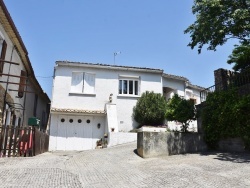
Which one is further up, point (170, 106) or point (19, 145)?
point (170, 106)

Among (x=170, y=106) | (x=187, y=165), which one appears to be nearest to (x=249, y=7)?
(x=170, y=106)

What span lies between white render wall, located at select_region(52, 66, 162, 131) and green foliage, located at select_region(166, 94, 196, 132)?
813 cm

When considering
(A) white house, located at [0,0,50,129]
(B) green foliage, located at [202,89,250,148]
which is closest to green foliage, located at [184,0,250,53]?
(B) green foliage, located at [202,89,250,148]

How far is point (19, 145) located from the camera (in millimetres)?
10719

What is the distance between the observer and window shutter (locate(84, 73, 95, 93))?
2024 cm

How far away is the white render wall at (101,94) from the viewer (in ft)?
64.5

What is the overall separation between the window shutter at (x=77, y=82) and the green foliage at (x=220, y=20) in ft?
33.1

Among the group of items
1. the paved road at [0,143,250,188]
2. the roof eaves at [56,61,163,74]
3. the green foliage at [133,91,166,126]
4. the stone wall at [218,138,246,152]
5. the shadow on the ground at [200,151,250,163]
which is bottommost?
the paved road at [0,143,250,188]

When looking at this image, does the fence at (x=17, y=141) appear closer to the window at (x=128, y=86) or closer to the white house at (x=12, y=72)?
the white house at (x=12, y=72)

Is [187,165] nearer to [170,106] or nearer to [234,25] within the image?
[170,106]

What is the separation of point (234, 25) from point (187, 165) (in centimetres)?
766

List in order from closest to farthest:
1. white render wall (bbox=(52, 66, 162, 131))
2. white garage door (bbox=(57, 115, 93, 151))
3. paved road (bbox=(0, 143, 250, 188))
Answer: paved road (bbox=(0, 143, 250, 188)) < white garage door (bbox=(57, 115, 93, 151)) < white render wall (bbox=(52, 66, 162, 131))

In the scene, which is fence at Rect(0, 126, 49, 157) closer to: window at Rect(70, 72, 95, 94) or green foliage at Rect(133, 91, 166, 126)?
window at Rect(70, 72, 95, 94)

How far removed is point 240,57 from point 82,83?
12.0m
